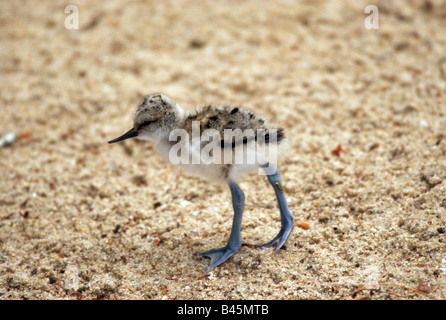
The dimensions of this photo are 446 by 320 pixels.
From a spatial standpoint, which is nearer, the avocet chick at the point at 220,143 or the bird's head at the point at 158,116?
the avocet chick at the point at 220,143

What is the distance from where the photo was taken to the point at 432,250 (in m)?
2.88

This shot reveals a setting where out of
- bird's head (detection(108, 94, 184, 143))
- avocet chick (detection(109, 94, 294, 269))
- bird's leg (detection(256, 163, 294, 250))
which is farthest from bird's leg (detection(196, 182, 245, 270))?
bird's head (detection(108, 94, 184, 143))

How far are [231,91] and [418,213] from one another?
8.25 ft

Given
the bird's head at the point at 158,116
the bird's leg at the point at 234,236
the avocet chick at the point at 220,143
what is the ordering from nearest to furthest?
the avocet chick at the point at 220,143, the bird's leg at the point at 234,236, the bird's head at the point at 158,116

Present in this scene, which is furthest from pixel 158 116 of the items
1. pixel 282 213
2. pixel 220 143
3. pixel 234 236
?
pixel 282 213

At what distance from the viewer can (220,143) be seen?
117 inches

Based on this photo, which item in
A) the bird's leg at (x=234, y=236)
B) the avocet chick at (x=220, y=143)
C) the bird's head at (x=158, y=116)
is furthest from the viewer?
Answer: the bird's head at (x=158, y=116)

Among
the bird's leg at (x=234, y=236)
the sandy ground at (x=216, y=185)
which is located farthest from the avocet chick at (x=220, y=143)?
the sandy ground at (x=216, y=185)

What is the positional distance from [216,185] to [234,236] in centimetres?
91

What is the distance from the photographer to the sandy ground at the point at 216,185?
3021mm

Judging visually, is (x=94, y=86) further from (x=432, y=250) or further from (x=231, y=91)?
(x=432, y=250)

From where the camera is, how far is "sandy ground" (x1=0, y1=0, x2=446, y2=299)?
3.02m

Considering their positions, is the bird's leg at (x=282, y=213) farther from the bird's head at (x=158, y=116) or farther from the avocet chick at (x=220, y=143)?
the bird's head at (x=158, y=116)

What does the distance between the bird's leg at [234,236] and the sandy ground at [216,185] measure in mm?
75
